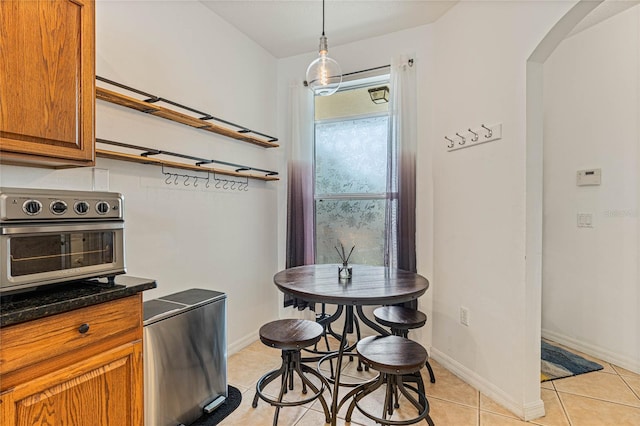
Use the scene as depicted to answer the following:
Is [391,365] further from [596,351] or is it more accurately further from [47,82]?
[596,351]

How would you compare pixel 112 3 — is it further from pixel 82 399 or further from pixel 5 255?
pixel 82 399

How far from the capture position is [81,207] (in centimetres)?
135

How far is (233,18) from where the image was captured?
2.86 metres

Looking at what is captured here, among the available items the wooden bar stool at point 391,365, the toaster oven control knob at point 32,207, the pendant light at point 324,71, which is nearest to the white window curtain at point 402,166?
the pendant light at point 324,71

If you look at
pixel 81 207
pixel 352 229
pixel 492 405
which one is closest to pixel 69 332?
pixel 81 207

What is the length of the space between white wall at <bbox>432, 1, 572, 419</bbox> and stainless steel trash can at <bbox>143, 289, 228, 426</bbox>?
5.76 ft

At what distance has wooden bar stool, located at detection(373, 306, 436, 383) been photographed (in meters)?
2.29

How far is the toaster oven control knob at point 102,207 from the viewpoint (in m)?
1.41

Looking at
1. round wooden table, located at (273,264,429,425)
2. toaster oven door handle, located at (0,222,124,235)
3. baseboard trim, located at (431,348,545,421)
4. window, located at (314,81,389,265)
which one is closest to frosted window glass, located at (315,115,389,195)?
A: window, located at (314,81,389,265)

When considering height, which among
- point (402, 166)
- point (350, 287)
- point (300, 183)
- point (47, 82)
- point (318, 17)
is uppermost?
point (318, 17)

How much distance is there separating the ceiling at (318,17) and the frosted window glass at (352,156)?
2.58 feet

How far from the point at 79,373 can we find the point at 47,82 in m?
1.18

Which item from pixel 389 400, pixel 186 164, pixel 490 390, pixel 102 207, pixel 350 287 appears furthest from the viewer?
pixel 186 164

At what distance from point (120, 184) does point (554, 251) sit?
3668 mm
